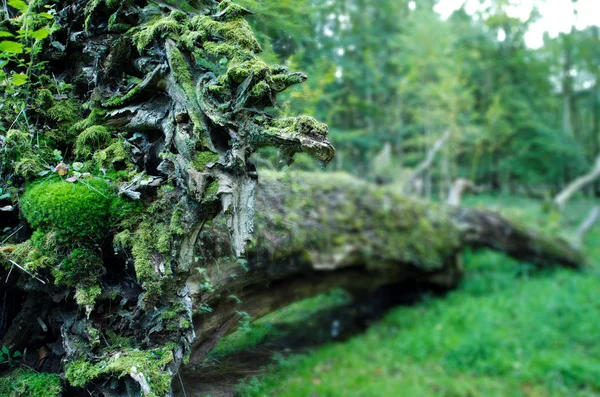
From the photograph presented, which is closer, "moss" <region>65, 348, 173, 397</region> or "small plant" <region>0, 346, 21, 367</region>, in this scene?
"moss" <region>65, 348, 173, 397</region>

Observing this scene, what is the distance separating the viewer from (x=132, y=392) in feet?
4.98

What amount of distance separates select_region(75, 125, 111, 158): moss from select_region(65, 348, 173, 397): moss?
97 centimetres

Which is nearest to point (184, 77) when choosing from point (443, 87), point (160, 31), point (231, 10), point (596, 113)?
point (160, 31)

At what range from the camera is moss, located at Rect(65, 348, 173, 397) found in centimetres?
149

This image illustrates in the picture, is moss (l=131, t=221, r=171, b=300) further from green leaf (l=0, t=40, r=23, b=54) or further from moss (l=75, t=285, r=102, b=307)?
green leaf (l=0, t=40, r=23, b=54)

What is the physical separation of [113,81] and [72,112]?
10.6 inches

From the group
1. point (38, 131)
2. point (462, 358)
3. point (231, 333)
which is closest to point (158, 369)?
point (231, 333)

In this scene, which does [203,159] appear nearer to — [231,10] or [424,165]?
[231,10]

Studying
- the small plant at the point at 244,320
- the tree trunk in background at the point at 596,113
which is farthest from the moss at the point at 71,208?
the tree trunk in background at the point at 596,113

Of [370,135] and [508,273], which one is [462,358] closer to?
[508,273]

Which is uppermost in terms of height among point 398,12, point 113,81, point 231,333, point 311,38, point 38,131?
point 398,12

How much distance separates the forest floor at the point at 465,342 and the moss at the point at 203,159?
1359mm

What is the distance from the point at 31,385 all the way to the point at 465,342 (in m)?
5.46

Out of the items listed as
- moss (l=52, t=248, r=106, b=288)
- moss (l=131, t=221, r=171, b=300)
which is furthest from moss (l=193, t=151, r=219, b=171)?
moss (l=52, t=248, r=106, b=288)
